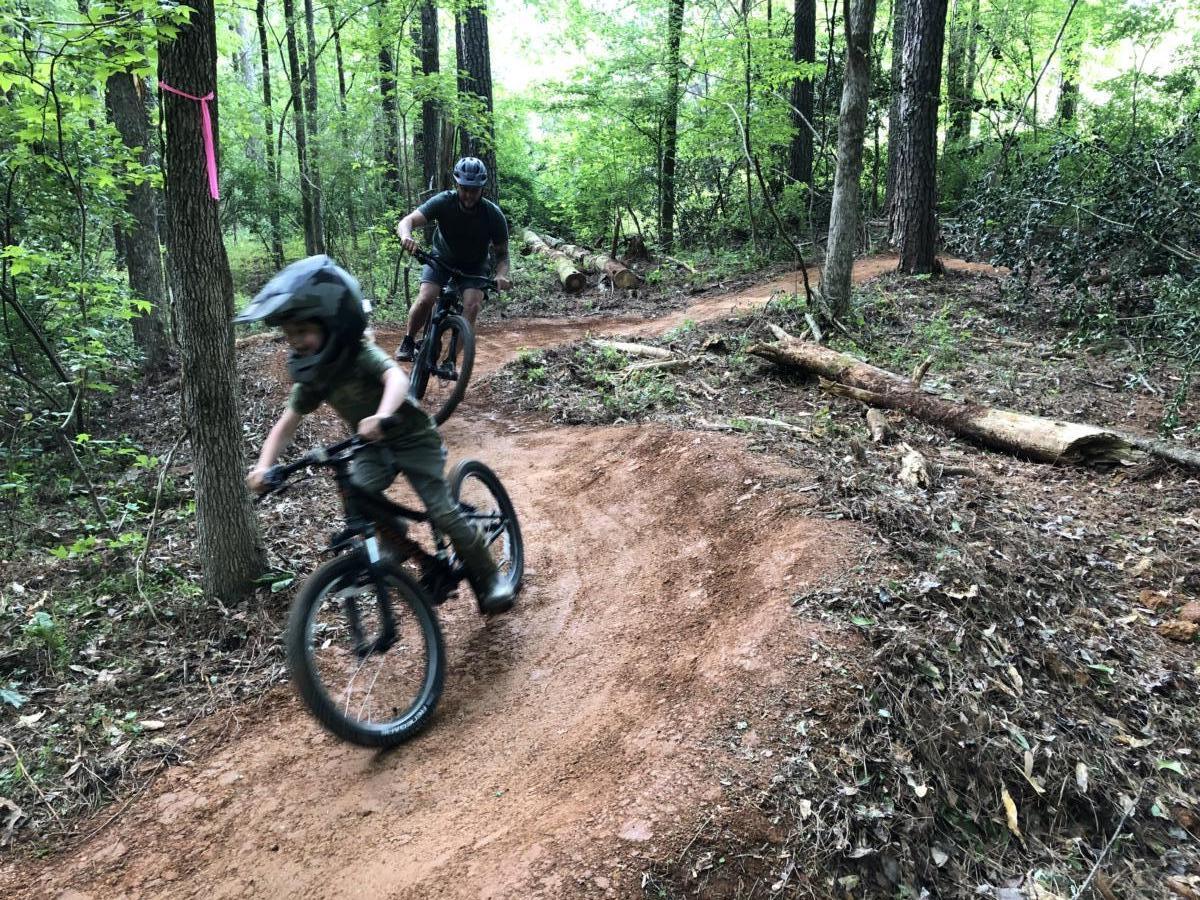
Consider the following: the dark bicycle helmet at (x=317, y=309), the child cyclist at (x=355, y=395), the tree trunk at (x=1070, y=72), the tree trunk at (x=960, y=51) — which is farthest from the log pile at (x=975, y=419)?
the tree trunk at (x=1070, y=72)

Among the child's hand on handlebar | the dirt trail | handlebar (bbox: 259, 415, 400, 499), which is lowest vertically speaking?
the dirt trail

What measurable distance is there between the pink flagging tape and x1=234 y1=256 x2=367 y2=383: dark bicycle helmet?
1.23 m

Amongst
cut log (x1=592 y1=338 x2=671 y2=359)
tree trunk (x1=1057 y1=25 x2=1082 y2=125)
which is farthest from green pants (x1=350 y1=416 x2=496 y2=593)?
tree trunk (x1=1057 y1=25 x2=1082 y2=125)

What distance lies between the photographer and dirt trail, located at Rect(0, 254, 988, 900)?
9.04 ft

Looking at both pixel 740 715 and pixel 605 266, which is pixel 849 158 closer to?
pixel 740 715

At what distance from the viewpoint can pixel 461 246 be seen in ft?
23.1

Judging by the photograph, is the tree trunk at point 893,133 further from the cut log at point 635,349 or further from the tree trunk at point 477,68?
Result: the tree trunk at point 477,68

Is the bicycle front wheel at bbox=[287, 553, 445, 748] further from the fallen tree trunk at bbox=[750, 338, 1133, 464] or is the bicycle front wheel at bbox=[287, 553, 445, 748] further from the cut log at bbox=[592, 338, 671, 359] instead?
the cut log at bbox=[592, 338, 671, 359]

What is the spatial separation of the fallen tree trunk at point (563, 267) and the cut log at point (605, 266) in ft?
0.95

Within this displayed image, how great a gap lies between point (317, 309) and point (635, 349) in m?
6.46

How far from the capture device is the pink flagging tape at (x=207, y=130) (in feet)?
12.6

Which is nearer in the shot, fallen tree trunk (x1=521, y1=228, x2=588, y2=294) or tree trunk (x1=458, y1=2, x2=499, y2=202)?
tree trunk (x1=458, y1=2, x2=499, y2=202)

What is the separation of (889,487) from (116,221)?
942 cm

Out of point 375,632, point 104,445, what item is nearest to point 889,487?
point 375,632
